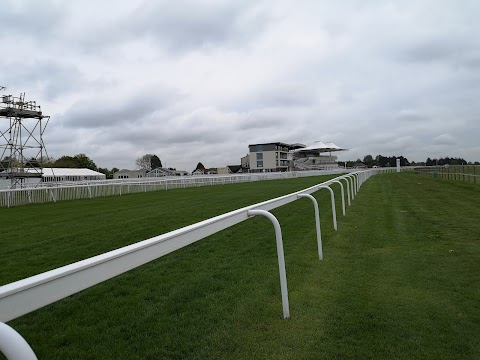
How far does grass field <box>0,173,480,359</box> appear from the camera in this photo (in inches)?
119

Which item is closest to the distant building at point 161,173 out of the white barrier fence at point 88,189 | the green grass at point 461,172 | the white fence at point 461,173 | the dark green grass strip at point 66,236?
the white barrier fence at point 88,189

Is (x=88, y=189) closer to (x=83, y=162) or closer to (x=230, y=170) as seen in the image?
(x=83, y=162)

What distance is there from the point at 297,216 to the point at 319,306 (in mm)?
6373

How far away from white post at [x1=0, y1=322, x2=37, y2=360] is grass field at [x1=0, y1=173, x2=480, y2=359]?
1795 millimetres

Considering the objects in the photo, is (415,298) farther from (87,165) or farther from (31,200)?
(87,165)

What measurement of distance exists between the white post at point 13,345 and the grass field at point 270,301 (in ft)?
5.89

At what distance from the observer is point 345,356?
9.39 feet

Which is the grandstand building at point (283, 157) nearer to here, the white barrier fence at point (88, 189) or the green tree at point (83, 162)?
the green tree at point (83, 162)

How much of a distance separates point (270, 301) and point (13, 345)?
119 inches

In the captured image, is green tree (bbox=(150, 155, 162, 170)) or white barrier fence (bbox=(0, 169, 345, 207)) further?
green tree (bbox=(150, 155, 162, 170))

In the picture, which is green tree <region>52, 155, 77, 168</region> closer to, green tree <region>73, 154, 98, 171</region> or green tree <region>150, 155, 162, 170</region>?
green tree <region>73, 154, 98, 171</region>

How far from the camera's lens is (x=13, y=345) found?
48.8 inches

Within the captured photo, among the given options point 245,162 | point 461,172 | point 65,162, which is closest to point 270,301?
point 461,172

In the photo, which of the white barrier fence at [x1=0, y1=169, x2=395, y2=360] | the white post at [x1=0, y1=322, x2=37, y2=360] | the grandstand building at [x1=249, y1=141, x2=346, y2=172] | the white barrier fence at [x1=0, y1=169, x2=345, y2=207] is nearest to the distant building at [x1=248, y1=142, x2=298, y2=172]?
the grandstand building at [x1=249, y1=141, x2=346, y2=172]
